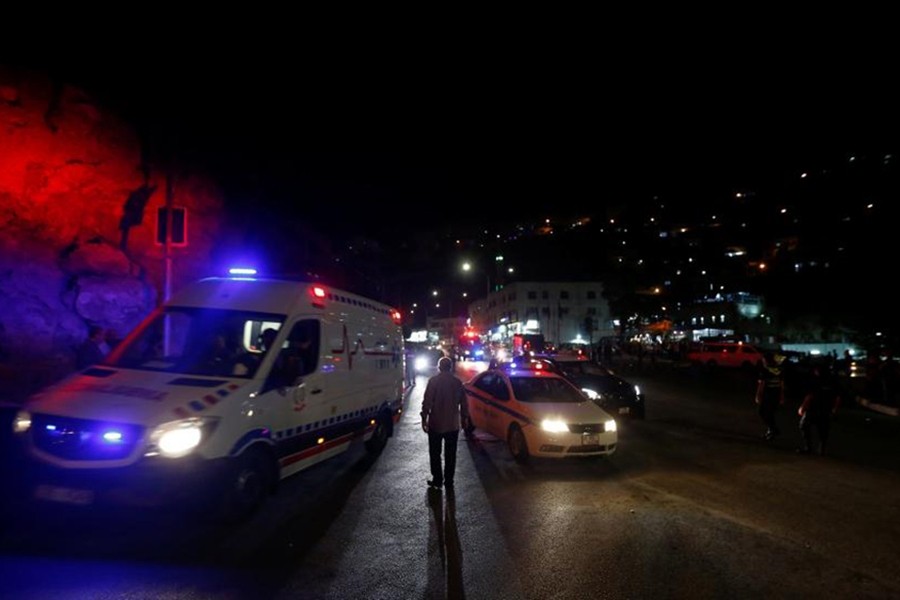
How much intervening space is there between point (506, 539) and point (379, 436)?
4555 mm

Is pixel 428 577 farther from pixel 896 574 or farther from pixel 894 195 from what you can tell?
pixel 894 195

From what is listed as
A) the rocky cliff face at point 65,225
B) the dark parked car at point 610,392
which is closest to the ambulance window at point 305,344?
the rocky cliff face at point 65,225

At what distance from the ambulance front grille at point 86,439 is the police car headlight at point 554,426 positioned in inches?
230

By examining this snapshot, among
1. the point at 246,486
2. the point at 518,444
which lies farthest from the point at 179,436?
the point at 518,444

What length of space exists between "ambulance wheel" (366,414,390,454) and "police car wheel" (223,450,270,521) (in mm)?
3358

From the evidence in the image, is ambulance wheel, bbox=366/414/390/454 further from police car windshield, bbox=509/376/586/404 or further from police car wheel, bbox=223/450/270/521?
police car wheel, bbox=223/450/270/521

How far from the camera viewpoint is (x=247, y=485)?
20.1ft

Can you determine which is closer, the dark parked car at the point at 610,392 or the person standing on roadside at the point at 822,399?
the person standing on roadside at the point at 822,399

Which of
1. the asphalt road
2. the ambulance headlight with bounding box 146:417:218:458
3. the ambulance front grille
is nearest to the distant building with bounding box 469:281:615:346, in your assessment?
the asphalt road

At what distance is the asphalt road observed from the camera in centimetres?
471

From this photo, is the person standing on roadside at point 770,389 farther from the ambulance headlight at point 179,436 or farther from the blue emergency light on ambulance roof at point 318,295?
the ambulance headlight at point 179,436

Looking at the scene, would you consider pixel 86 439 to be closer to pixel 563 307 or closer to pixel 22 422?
pixel 22 422

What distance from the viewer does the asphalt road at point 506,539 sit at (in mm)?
4715

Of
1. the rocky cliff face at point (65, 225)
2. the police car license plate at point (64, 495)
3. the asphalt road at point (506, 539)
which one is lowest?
the asphalt road at point (506, 539)
